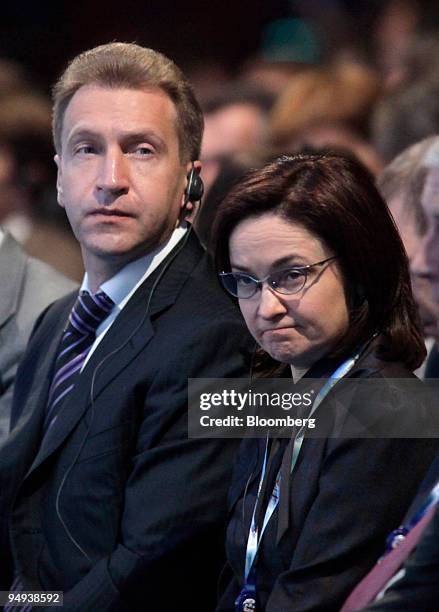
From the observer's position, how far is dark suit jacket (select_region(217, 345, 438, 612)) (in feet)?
7.68

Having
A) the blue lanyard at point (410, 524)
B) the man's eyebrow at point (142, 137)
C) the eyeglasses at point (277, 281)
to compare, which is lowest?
the blue lanyard at point (410, 524)

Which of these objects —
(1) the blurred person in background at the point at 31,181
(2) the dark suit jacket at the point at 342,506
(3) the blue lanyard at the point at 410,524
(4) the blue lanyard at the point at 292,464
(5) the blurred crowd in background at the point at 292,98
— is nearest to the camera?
(3) the blue lanyard at the point at 410,524

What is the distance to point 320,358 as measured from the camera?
2.57 metres

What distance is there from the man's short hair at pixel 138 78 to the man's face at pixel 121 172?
0.02 m

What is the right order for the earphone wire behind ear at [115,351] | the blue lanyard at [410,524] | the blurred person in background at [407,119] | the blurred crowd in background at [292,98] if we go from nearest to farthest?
the blue lanyard at [410,524] < the earphone wire behind ear at [115,351] < the blurred person in background at [407,119] < the blurred crowd in background at [292,98]

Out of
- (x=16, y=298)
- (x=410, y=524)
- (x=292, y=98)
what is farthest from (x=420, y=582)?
(x=292, y=98)

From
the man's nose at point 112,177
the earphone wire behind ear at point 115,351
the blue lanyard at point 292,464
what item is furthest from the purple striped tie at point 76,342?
the blue lanyard at point 292,464

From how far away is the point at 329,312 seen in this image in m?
2.53

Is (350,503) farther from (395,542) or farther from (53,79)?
(53,79)

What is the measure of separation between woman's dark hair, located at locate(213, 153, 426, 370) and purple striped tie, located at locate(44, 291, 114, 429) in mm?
666

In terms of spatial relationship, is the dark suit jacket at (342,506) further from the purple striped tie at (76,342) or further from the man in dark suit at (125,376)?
the purple striped tie at (76,342)

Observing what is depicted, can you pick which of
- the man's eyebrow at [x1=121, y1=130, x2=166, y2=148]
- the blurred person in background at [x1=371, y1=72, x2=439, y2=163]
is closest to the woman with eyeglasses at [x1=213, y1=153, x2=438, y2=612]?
the man's eyebrow at [x1=121, y1=130, x2=166, y2=148]

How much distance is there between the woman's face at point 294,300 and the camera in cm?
253

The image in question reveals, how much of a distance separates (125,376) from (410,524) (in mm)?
864
